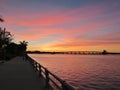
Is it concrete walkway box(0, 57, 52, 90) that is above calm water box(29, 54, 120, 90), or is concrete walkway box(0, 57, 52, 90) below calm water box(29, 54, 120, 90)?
above

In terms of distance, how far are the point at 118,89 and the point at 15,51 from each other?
9234 centimetres

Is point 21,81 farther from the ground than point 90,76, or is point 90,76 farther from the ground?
point 21,81

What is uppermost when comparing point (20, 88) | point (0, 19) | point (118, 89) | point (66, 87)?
point (0, 19)

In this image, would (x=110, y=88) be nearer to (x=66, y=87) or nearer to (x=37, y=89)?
(x=37, y=89)

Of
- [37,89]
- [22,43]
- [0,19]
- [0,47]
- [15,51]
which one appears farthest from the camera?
[22,43]

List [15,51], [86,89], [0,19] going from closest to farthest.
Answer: [86,89] → [0,19] → [15,51]

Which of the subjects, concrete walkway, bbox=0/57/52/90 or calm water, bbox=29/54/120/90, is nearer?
concrete walkway, bbox=0/57/52/90

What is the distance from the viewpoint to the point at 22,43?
140m

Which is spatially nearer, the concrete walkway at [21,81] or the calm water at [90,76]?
the concrete walkway at [21,81]

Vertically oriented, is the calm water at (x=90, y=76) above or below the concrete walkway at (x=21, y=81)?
below

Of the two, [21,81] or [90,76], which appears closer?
[21,81]

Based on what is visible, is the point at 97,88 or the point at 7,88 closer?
the point at 7,88

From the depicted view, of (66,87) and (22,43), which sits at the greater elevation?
(22,43)

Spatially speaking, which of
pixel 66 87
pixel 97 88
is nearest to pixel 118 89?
pixel 97 88
